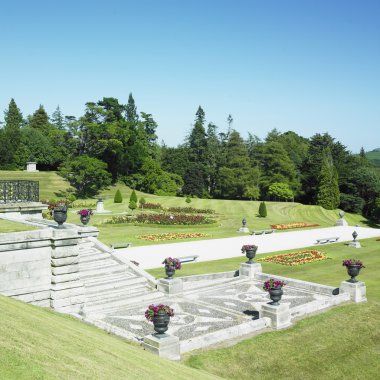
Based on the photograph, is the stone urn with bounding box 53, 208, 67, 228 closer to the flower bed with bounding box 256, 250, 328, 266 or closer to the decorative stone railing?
the decorative stone railing

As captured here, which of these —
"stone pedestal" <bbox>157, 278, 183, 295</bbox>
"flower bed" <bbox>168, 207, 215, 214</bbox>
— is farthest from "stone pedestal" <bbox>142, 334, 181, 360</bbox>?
"flower bed" <bbox>168, 207, 215, 214</bbox>

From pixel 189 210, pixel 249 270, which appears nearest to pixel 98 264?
pixel 249 270

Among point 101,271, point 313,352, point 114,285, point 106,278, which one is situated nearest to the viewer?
point 313,352

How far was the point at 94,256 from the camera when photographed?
22250 mm

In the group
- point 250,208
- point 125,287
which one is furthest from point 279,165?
point 125,287

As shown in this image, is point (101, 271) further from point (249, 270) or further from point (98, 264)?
point (249, 270)

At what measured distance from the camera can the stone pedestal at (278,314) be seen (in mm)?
15781

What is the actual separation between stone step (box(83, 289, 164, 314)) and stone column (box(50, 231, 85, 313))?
0.64 metres

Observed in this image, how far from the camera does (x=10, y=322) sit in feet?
30.9

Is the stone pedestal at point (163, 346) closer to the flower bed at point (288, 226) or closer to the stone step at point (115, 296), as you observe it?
the stone step at point (115, 296)

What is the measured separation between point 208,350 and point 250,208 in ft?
158

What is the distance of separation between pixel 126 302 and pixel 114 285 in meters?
1.48

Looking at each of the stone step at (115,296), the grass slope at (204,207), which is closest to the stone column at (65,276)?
the stone step at (115,296)

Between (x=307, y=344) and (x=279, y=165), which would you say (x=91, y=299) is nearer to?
(x=307, y=344)
